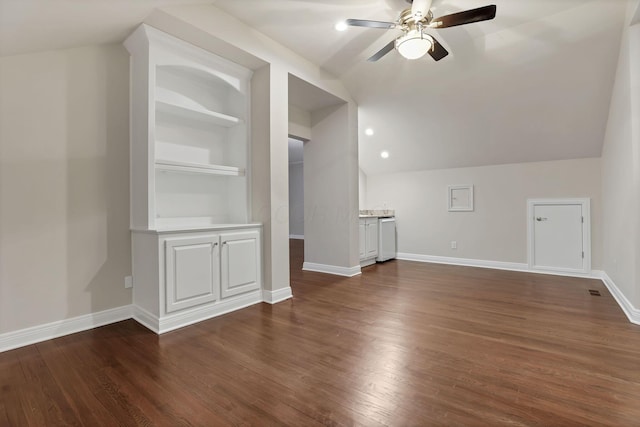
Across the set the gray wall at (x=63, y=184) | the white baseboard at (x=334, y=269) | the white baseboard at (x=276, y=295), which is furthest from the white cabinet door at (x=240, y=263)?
the white baseboard at (x=334, y=269)

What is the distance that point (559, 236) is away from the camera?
179 inches

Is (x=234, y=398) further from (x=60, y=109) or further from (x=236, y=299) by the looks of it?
(x=60, y=109)

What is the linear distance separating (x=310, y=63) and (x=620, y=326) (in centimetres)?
408

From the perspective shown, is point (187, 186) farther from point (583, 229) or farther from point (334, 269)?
point (583, 229)

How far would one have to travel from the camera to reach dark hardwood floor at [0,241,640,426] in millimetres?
1466

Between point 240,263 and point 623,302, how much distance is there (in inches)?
151

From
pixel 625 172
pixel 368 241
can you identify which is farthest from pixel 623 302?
pixel 368 241

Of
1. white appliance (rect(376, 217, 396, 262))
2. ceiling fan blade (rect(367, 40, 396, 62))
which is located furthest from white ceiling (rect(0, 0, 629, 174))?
white appliance (rect(376, 217, 396, 262))

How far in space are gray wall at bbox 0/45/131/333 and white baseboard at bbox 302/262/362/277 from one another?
8.80 feet

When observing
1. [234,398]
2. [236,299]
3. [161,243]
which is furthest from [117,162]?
[234,398]

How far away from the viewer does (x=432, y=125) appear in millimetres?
4762

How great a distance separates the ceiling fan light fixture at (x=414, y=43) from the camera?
2.54 metres

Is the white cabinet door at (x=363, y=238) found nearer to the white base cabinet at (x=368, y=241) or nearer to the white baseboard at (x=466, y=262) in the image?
the white base cabinet at (x=368, y=241)

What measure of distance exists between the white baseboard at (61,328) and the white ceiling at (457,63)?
208 centimetres
